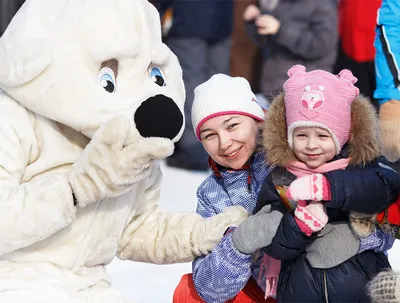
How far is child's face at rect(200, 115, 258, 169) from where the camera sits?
2.91m

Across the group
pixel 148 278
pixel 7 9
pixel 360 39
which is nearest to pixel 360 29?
pixel 360 39

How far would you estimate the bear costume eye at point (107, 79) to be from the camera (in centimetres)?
255

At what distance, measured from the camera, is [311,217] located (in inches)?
99.8

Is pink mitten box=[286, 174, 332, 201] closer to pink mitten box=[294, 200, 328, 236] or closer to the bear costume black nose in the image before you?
pink mitten box=[294, 200, 328, 236]

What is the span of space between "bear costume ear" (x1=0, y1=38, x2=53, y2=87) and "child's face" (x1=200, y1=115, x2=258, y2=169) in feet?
2.30

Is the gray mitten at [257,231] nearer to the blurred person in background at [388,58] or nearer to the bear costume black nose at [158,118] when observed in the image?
the bear costume black nose at [158,118]

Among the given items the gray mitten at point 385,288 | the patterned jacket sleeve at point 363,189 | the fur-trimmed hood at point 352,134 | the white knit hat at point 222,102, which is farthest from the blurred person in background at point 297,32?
the gray mitten at point 385,288

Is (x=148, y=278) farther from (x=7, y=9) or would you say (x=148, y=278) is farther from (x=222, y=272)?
(x=7, y=9)

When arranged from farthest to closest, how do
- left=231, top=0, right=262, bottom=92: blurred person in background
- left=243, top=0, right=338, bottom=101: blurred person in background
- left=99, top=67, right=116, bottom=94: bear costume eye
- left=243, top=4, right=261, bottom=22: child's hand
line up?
left=231, top=0, right=262, bottom=92: blurred person in background, left=243, top=4, right=261, bottom=22: child's hand, left=243, top=0, right=338, bottom=101: blurred person in background, left=99, top=67, right=116, bottom=94: bear costume eye

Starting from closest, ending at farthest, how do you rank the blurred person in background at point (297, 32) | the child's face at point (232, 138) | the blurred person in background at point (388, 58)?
1. the child's face at point (232, 138)
2. the blurred person in background at point (388, 58)
3. the blurred person in background at point (297, 32)

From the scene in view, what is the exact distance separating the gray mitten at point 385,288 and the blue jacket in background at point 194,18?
3.87 metres

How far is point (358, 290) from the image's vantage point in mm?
2652

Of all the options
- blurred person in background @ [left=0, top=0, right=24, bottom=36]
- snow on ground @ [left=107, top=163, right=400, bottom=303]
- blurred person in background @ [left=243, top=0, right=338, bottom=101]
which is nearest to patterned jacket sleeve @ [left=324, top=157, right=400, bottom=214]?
snow on ground @ [left=107, top=163, right=400, bottom=303]

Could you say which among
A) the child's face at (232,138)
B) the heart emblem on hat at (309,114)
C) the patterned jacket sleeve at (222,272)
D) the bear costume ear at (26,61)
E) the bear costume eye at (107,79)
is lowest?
the patterned jacket sleeve at (222,272)
